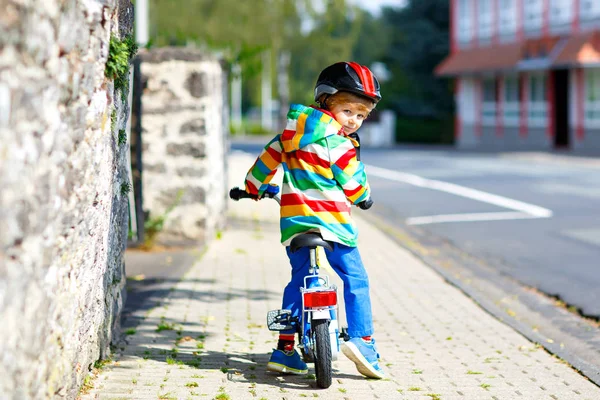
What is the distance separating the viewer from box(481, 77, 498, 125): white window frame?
45.9m

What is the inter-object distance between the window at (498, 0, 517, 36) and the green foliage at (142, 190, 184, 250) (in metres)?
35.9

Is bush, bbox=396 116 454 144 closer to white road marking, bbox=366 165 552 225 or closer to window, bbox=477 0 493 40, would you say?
window, bbox=477 0 493 40

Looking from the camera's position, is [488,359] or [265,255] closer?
[488,359]

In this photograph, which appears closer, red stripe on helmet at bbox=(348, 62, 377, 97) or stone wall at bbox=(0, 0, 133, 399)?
stone wall at bbox=(0, 0, 133, 399)

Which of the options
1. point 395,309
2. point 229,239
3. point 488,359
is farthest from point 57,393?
point 229,239

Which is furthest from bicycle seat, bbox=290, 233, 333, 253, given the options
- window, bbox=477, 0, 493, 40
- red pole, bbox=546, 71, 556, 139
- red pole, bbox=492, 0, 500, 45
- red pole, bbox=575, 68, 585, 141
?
window, bbox=477, 0, 493, 40

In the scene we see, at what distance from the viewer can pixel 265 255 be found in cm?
1027

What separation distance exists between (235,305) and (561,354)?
2416mm

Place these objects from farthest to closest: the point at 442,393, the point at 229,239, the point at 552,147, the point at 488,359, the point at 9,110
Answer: the point at 552,147
the point at 229,239
the point at 488,359
the point at 442,393
the point at 9,110

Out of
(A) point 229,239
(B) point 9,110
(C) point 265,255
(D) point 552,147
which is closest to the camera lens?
(B) point 9,110

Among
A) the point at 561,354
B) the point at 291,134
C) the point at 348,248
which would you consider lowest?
the point at 561,354

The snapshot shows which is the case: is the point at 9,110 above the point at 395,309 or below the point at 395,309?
above

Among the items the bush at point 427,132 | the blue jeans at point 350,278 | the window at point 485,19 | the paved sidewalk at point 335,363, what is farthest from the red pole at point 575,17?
the blue jeans at point 350,278

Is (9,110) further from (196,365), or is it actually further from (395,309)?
(395,309)
